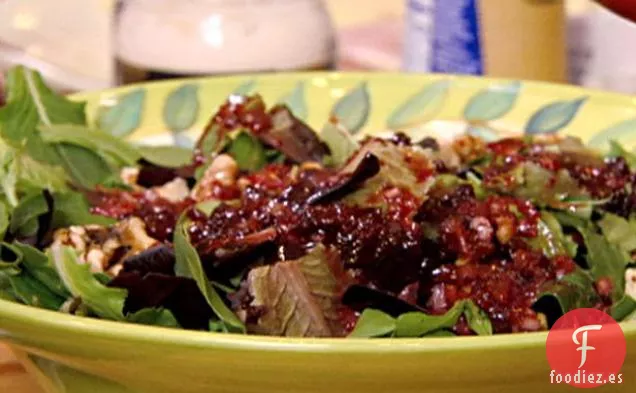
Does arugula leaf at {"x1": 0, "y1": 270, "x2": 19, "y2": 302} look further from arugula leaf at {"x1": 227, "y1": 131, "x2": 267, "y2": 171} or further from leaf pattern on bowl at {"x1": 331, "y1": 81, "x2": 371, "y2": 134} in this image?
leaf pattern on bowl at {"x1": 331, "y1": 81, "x2": 371, "y2": 134}

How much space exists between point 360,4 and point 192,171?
1.50m

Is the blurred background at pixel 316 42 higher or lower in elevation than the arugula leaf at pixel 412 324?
lower

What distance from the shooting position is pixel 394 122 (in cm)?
117

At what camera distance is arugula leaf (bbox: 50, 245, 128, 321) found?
2.27 ft

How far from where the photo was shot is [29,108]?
103 centimetres

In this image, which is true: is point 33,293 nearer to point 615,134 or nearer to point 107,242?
point 107,242

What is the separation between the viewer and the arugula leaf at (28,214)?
2.70 feet

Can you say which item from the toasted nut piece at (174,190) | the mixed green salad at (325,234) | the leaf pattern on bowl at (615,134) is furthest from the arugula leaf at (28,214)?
the leaf pattern on bowl at (615,134)

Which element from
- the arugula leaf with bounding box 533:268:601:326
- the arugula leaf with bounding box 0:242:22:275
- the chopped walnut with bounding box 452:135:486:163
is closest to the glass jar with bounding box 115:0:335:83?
the chopped walnut with bounding box 452:135:486:163

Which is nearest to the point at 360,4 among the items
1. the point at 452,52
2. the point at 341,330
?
the point at 452,52

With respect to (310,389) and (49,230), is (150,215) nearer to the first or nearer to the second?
(49,230)

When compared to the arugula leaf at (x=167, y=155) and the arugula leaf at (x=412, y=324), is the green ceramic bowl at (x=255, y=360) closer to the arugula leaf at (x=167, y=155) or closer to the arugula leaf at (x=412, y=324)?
the arugula leaf at (x=412, y=324)

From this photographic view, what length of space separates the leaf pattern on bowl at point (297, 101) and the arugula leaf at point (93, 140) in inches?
8.7

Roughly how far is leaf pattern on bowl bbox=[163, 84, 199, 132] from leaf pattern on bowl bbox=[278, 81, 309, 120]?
0.35 feet
